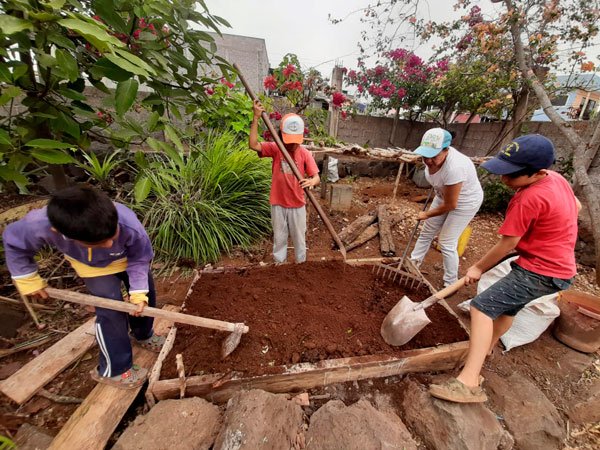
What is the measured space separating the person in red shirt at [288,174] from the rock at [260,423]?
149cm

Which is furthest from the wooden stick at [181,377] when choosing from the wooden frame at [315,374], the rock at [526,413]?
the rock at [526,413]

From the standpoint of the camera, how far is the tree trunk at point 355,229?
12.7 ft

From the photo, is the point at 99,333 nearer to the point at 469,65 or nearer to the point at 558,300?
the point at 558,300

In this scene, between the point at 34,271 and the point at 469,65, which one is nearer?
the point at 34,271

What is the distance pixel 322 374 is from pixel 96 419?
3.94ft

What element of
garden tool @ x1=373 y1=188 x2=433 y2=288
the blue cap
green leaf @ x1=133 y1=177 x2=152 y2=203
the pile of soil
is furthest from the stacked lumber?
green leaf @ x1=133 y1=177 x2=152 y2=203

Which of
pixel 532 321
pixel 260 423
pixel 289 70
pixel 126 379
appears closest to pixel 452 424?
pixel 260 423

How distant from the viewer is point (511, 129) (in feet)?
17.5

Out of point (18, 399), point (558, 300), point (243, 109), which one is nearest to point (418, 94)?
point (243, 109)

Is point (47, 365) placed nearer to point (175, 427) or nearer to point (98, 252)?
point (98, 252)

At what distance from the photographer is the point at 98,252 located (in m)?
1.38

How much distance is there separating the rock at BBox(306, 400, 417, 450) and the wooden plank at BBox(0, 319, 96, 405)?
5.21 ft

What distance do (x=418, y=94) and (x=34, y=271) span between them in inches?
295

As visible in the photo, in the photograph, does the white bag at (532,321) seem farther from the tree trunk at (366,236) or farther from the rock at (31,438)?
the rock at (31,438)
